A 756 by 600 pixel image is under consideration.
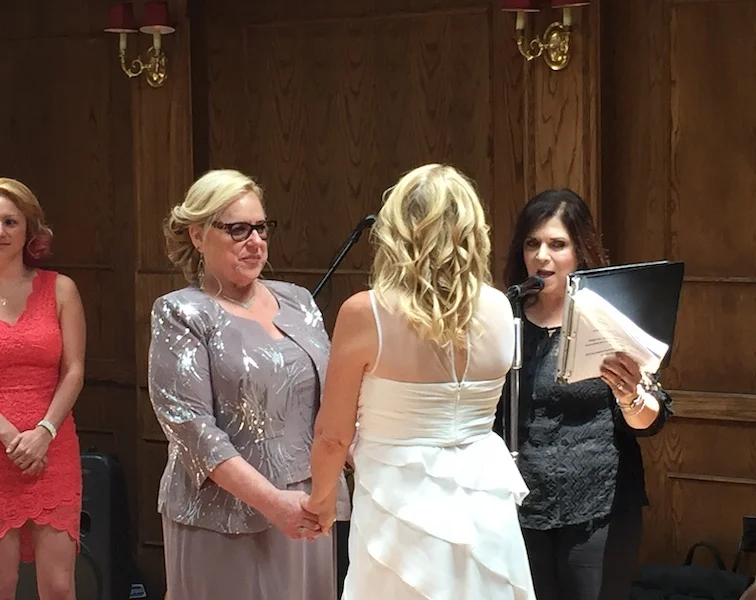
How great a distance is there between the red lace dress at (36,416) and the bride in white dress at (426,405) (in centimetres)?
152

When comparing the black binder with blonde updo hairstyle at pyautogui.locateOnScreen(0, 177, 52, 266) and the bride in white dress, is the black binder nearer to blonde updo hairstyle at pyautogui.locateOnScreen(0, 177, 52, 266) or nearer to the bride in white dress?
the bride in white dress

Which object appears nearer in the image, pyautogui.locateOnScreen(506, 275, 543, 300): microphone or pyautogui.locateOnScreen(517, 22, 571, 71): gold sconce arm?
pyautogui.locateOnScreen(506, 275, 543, 300): microphone

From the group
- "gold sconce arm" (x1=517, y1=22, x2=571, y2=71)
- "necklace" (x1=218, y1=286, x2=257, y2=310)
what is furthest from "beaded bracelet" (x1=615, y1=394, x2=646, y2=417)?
"gold sconce arm" (x1=517, y1=22, x2=571, y2=71)

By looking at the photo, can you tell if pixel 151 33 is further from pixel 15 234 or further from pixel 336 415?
pixel 336 415

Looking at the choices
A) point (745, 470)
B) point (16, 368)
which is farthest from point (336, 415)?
point (745, 470)

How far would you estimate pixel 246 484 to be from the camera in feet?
7.51

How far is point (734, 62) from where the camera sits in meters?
Answer: 3.50

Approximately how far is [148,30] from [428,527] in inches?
103

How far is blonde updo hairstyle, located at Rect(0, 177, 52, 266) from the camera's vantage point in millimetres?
3396

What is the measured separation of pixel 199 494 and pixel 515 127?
1.90 metres

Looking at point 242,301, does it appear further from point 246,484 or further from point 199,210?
point 246,484

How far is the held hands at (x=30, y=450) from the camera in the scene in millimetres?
3293

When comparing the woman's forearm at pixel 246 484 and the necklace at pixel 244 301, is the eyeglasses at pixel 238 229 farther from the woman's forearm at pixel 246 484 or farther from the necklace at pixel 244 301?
the woman's forearm at pixel 246 484

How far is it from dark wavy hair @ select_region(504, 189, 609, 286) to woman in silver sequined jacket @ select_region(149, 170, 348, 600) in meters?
0.57
